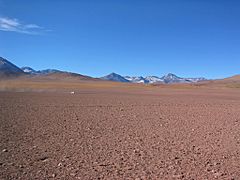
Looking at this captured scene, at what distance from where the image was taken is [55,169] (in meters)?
8.45

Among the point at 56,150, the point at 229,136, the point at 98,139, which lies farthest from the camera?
the point at 229,136

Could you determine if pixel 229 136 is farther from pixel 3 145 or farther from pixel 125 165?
pixel 3 145

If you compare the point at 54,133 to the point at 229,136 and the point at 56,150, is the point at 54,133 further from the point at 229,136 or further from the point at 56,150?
the point at 229,136

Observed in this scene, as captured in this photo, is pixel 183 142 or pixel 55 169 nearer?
pixel 55 169

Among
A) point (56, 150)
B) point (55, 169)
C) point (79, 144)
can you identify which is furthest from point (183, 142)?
point (55, 169)

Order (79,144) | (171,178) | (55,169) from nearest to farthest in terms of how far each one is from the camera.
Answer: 1. (171,178)
2. (55,169)
3. (79,144)

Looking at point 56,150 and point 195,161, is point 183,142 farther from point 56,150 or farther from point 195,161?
point 56,150

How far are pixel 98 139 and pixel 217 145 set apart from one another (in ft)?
13.1

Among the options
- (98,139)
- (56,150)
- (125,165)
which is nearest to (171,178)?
(125,165)

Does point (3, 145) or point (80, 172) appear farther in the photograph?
point (3, 145)

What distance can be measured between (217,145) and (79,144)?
4500mm

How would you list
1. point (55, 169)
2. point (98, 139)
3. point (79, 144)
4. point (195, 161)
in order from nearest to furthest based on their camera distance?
point (55, 169), point (195, 161), point (79, 144), point (98, 139)

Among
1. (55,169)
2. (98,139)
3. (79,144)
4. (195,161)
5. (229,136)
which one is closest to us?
(55,169)

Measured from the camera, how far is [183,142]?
12.1 metres
